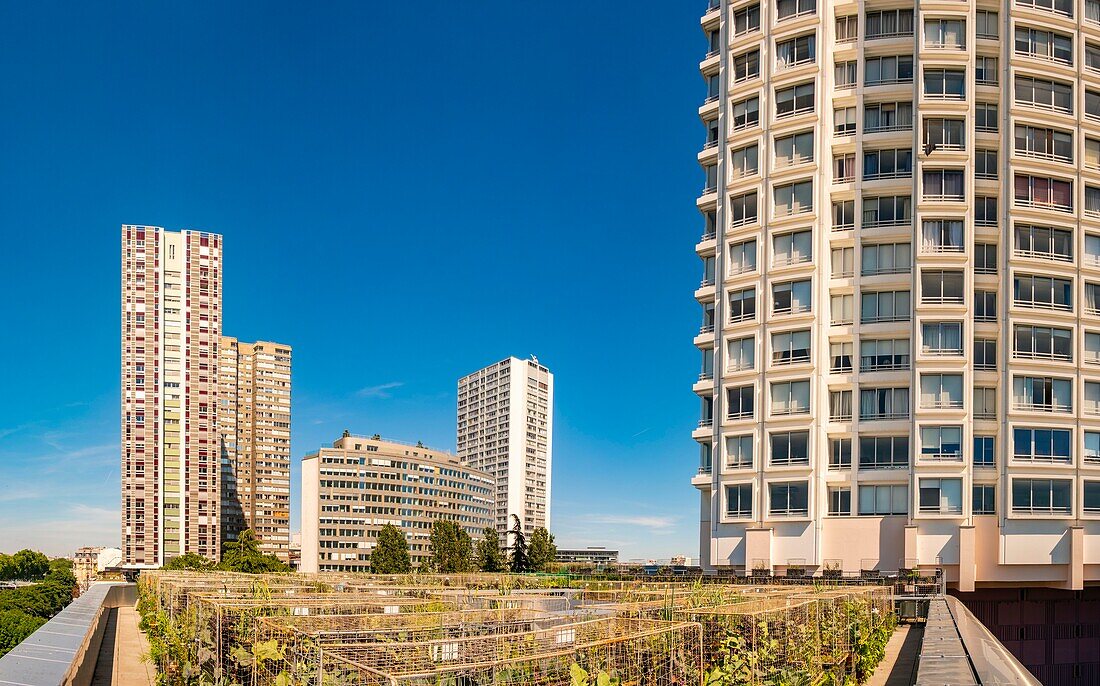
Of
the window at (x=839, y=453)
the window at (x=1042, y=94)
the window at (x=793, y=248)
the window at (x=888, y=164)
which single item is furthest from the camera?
the window at (x=793, y=248)

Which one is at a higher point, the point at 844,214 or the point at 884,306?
the point at 844,214

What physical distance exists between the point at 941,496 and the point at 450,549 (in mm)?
63758

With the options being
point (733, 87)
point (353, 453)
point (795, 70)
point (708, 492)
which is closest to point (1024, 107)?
point (795, 70)

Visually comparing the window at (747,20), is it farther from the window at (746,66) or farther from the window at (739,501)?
the window at (739,501)

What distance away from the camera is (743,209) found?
180 feet

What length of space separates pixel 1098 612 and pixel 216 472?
121 metres

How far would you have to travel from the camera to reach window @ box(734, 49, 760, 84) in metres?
55.3

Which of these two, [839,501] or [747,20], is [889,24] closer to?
[747,20]

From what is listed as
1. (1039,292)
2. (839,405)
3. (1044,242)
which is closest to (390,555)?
(839,405)

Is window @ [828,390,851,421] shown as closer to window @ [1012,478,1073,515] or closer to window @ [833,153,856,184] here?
window @ [1012,478,1073,515]

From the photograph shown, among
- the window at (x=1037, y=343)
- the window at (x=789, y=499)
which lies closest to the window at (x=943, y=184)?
the window at (x=1037, y=343)

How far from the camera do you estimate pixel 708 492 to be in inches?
2298

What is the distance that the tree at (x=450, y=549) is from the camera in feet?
316

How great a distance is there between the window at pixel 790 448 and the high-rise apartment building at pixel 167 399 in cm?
10949
